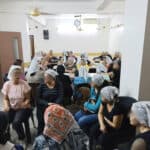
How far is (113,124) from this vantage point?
7.07ft

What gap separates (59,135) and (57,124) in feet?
0.30

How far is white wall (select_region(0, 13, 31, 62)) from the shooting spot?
5.81 m

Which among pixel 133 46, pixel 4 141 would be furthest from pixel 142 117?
pixel 4 141

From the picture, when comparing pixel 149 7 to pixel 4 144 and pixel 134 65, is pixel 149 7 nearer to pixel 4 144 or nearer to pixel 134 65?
pixel 134 65

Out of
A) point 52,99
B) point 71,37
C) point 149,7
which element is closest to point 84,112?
point 52,99

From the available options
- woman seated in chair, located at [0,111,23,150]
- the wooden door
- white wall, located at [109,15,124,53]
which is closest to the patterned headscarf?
woman seated in chair, located at [0,111,23,150]

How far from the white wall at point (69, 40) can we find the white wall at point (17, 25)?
4.11 meters

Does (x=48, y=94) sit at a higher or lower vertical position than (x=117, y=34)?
lower

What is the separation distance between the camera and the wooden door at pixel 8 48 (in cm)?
571

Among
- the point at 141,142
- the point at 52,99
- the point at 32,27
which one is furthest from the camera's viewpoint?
the point at 32,27

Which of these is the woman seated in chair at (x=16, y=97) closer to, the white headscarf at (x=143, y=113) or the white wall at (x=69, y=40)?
the white headscarf at (x=143, y=113)

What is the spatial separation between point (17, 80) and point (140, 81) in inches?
68.9

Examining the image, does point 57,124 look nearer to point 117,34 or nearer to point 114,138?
point 114,138

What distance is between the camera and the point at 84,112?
289 cm
